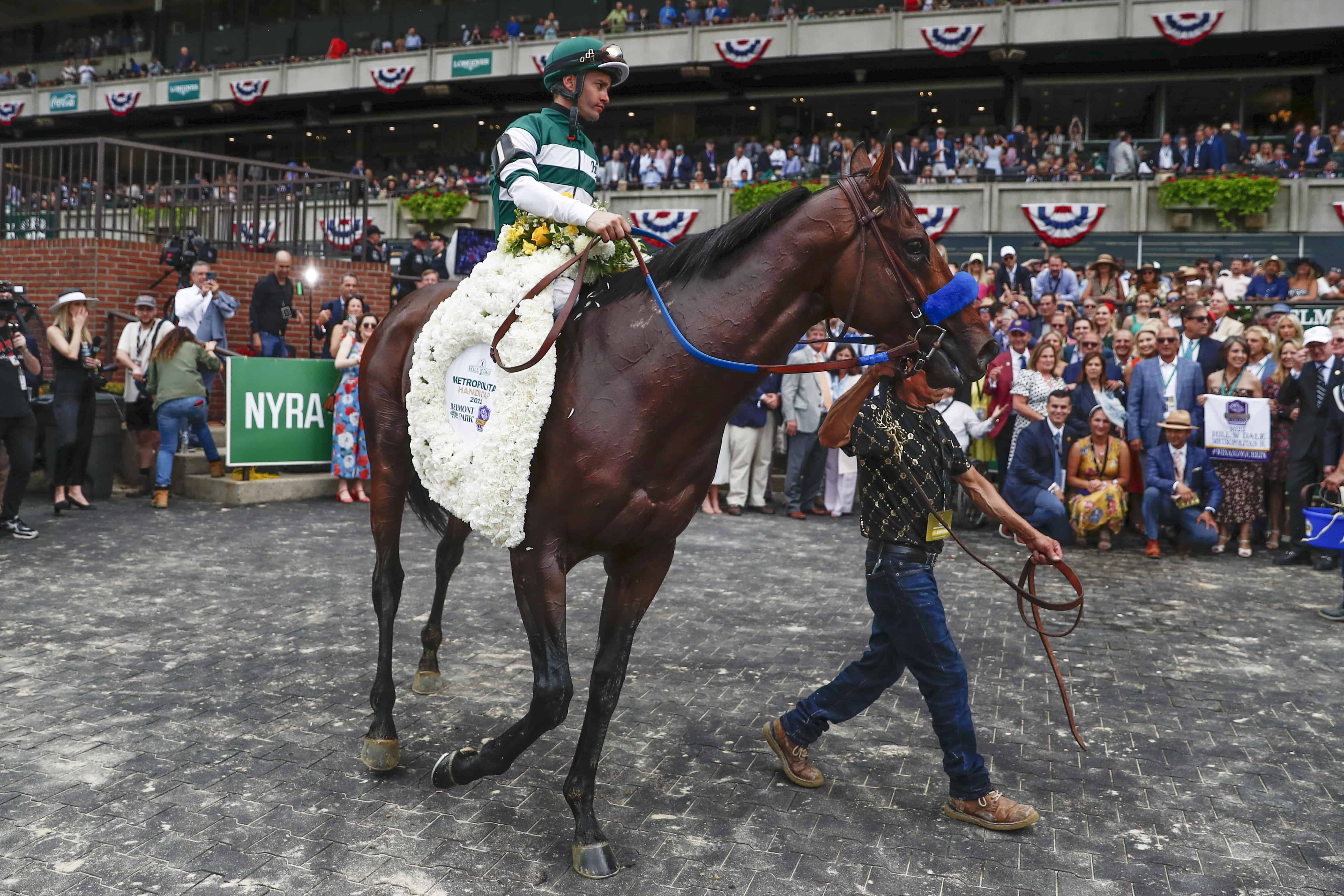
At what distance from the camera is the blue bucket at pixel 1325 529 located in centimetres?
768

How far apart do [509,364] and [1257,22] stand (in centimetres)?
3087

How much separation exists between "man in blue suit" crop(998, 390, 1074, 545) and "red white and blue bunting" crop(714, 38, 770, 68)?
82.7ft

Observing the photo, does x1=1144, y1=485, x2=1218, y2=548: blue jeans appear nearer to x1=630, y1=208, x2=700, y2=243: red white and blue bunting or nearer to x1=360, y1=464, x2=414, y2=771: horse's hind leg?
x1=360, y1=464, x2=414, y2=771: horse's hind leg

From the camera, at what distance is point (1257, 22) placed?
1072 inches

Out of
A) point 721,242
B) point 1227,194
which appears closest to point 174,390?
point 721,242

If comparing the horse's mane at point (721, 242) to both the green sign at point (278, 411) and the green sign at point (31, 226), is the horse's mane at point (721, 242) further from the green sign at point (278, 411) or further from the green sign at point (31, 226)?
the green sign at point (31, 226)

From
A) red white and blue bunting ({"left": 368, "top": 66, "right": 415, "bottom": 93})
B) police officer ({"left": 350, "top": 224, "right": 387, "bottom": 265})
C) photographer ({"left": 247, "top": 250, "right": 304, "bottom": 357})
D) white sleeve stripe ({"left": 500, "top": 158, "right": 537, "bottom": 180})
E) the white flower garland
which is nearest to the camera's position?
the white flower garland

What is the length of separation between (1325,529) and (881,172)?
252 inches

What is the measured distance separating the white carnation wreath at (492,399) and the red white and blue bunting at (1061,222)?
24.6 meters

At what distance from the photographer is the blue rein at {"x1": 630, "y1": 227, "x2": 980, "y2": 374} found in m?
3.30

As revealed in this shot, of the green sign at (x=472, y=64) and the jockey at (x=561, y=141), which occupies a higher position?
the green sign at (x=472, y=64)

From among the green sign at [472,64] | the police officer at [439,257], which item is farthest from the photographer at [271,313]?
the green sign at [472,64]

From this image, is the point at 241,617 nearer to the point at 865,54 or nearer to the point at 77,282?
the point at 77,282

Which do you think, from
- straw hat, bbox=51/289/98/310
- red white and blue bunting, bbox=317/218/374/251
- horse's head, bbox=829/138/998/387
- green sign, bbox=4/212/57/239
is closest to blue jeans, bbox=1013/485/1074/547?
horse's head, bbox=829/138/998/387
